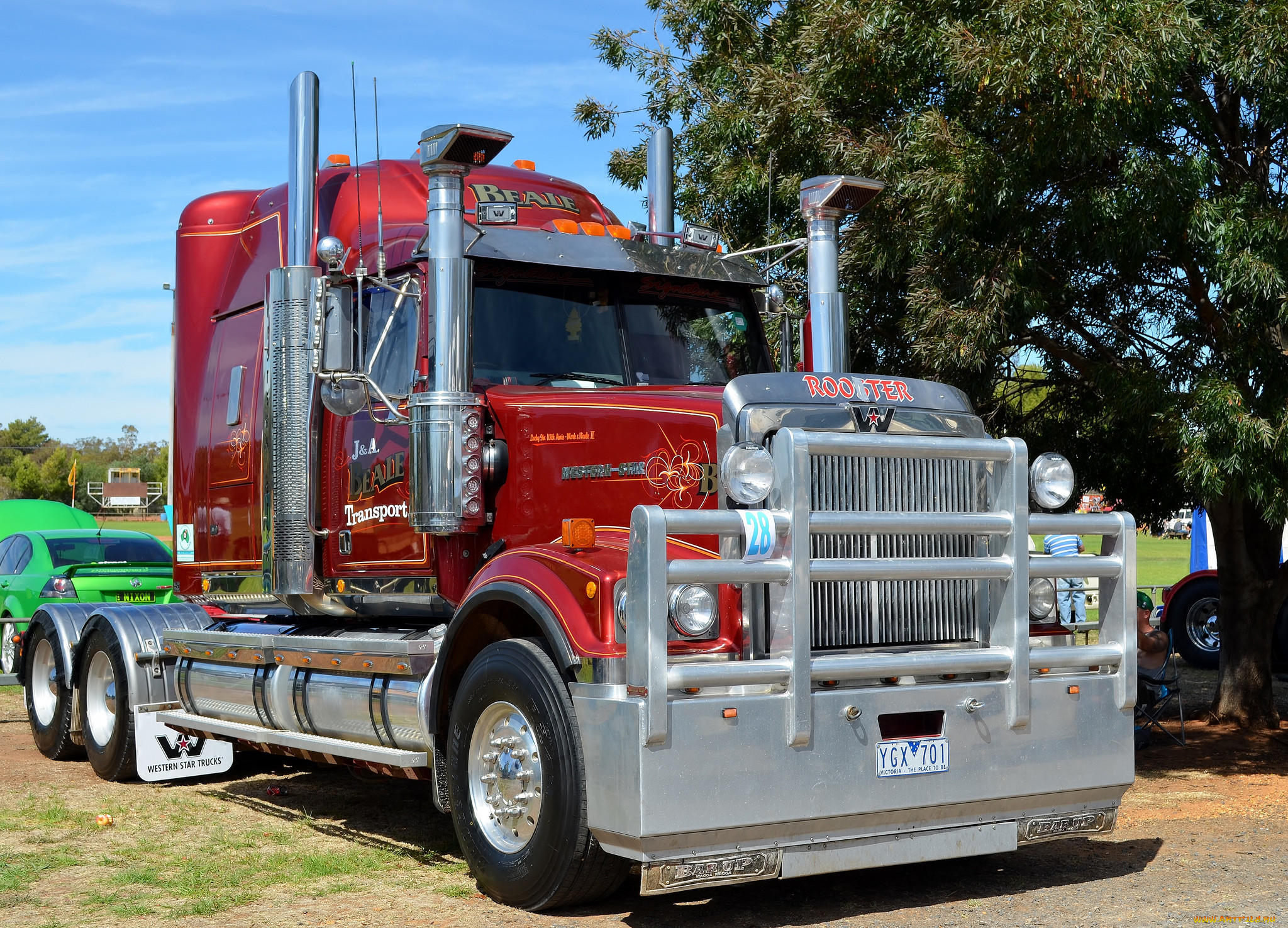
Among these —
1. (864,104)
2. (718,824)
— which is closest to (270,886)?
(718,824)

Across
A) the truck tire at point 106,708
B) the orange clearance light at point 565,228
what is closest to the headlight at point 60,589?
the truck tire at point 106,708

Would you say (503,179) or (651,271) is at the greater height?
(503,179)

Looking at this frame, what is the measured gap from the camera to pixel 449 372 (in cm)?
643

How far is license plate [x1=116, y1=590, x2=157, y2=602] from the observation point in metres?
13.3

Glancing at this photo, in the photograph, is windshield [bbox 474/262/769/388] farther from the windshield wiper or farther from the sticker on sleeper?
the sticker on sleeper

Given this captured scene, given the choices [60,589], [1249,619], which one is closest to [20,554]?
[60,589]

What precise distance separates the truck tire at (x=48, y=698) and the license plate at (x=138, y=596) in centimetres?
216

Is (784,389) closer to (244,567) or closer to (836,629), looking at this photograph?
(836,629)

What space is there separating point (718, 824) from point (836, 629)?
0.94 meters

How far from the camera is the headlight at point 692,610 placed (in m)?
5.18

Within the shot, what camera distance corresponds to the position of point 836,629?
5.50 metres

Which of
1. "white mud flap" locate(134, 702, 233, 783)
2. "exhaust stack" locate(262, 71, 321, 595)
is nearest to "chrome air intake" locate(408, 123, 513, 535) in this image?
"exhaust stack" locate(262, 71, 321, 595)

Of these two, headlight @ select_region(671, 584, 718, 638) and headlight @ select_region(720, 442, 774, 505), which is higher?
headlight @ select_region(720, 442, 774, 505)

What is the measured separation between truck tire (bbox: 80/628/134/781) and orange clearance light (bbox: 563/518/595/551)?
191 inches
